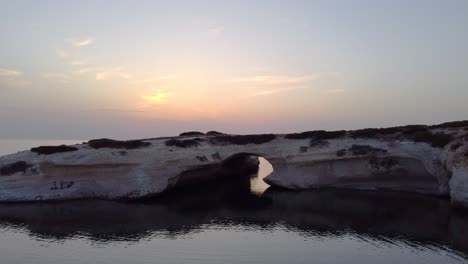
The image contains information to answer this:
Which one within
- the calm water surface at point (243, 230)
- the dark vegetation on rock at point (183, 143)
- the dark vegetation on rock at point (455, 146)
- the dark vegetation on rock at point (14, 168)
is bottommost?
the calm water surface at point (243, 230)

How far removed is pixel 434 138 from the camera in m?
44.5

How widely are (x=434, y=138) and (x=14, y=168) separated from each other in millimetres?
46761

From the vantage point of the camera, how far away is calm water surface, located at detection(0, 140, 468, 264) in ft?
86.4

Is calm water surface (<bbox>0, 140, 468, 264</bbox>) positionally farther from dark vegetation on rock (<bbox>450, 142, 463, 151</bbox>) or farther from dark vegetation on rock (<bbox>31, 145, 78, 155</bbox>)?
dark vegetation on rock (<bbox>31, 145, 78, 155</bbox>)

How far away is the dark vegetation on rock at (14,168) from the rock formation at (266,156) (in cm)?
11

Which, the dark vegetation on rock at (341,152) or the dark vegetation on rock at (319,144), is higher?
the dark vegetation on rock at (319,144)

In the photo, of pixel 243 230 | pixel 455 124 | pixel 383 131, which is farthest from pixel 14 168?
pixel 455 124

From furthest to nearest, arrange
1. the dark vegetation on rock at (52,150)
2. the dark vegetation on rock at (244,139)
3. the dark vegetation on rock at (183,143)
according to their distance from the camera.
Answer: the dark vegetation on rock at (244,139)
the dark vegetation on rock at (183,143)
the dark vegetation on rock at (52,150)

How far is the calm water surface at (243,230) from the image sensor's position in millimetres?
26328

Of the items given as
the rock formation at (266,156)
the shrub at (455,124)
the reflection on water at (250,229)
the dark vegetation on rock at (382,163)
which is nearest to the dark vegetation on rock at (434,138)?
the rock formation at (266,156)

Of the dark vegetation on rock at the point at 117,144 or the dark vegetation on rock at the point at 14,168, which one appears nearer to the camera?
the dark vegetation on rock at the point at 14,168

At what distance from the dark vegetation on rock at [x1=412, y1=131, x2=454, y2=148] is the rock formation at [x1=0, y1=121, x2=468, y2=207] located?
10 cm

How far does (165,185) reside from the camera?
156ft

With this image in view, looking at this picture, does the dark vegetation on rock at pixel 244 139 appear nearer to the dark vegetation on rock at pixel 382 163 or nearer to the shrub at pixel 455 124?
the dark vegetation on rock at pixel 382 163
